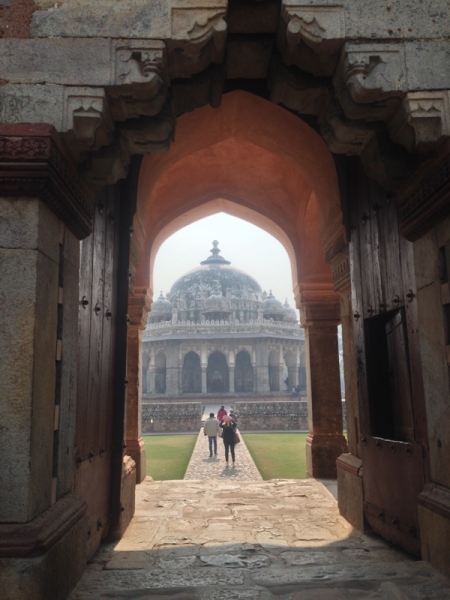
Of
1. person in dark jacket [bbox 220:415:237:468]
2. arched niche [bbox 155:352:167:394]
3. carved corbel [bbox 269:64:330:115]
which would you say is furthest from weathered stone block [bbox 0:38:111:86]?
arched niche [bbox 155:352:167:394]

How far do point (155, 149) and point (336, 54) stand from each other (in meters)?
1.33

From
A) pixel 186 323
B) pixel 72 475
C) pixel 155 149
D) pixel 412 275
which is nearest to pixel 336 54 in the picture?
pixel 155 149

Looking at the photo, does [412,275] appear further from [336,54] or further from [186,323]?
[186,323]

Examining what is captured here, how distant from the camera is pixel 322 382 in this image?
8.25 meters

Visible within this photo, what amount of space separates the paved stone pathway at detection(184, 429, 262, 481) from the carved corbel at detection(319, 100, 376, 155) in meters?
7.39

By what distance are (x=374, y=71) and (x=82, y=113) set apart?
1.71 meters

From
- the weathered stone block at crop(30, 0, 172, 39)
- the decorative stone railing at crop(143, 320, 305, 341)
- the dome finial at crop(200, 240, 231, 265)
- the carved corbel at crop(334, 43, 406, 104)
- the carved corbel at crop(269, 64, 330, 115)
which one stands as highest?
the dome finial at crop(200, 240, 231, 265)

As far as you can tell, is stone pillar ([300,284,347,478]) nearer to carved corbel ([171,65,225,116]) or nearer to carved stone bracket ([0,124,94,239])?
carved corbel ([171,65,225,116])

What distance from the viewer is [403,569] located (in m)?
3.26

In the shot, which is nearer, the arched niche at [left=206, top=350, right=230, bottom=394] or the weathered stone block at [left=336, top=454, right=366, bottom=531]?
the weathered stone block at [left=336, top=454, right=366, bottom=531]

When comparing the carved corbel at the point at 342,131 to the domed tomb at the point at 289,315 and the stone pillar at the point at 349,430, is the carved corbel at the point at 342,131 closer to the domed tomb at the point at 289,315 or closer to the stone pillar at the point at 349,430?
the stone pillar at the point at 349,430

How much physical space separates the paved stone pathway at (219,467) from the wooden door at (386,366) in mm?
5636

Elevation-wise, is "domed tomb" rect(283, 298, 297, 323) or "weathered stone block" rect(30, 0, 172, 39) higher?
"domed tomb" rect(283, 298, 297, 323)

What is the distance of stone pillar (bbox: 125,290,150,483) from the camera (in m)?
7.86
